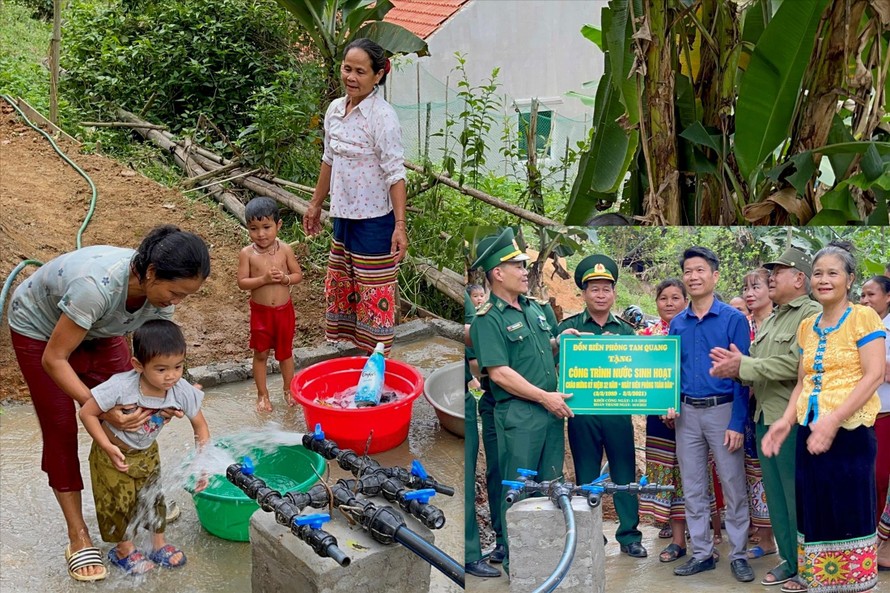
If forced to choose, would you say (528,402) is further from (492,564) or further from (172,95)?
(172,95)

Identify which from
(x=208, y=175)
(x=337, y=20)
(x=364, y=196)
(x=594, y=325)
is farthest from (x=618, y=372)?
(x=208, y=175)

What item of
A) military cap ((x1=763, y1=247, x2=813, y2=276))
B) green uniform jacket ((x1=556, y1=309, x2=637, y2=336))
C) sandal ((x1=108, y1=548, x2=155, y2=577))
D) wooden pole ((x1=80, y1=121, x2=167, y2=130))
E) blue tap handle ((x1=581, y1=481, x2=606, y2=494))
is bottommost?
sandal ((x1=108, y1=548, x2=155, y2=577))

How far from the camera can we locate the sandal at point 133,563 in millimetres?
2961

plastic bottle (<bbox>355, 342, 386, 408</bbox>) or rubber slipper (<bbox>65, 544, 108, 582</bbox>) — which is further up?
plastic bottle (<bbox>355, 342, 386, 408</bbox>)

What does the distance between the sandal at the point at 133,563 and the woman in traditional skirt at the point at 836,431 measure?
2074mm

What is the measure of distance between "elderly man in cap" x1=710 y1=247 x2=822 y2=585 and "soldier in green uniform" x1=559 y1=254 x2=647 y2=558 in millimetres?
240

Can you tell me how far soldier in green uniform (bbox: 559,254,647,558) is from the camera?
6.47ft

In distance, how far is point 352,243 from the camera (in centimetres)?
419

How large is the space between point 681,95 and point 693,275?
1.37 ft

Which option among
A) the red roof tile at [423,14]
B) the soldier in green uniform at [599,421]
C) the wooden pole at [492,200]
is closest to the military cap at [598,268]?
the soldier in green uniform at [599,421]

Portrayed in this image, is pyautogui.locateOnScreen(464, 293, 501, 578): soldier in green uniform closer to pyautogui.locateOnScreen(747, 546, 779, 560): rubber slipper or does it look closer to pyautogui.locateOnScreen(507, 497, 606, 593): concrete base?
pyautogui.locateOnScreen(507, 497, 606, 593): concrete base

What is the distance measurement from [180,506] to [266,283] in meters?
1.09

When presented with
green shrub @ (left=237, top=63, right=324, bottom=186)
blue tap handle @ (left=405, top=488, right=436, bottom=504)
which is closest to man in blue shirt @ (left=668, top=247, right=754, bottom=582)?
blue tap handle @ (left=405, top=488, right=436, bottom=504)

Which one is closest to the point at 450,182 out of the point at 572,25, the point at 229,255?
the point at 572,25
